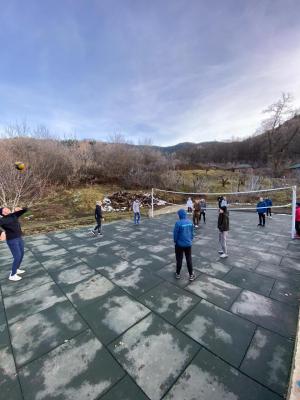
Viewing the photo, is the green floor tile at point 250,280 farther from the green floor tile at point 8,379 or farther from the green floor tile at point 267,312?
the green floor tile at point 8,379

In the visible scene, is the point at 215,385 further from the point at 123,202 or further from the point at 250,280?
the point at 123,202

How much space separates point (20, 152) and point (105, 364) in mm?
20695

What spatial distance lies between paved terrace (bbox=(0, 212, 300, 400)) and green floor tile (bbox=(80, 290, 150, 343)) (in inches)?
0.7

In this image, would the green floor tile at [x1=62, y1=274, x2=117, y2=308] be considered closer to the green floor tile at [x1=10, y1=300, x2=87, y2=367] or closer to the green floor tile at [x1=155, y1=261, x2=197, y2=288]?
the green floor tile at [x1=10, y1=300, x2=87, y2=367]

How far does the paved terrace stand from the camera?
1.93m

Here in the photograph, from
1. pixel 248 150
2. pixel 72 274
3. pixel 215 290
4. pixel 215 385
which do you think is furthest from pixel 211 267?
pixel 248 150

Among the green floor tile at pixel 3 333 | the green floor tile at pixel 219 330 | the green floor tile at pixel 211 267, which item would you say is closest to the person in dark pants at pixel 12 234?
the green floor tile at pixel 3 333

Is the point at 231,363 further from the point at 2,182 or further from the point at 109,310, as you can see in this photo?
the point at 2,182

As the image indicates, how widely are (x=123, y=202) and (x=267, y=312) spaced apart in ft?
48.6

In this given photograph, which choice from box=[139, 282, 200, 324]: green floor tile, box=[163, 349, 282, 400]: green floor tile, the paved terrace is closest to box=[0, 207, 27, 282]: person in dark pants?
the paved terrace

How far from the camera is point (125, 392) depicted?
1849 mm

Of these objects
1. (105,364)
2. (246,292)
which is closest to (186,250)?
(246,292)

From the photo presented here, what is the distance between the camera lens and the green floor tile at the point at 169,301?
301 cm

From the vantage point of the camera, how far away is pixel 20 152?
17.6 metres
